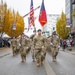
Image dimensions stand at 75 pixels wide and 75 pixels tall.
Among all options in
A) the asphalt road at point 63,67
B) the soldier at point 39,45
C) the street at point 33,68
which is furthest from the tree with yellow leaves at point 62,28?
the soldier at point 39,45

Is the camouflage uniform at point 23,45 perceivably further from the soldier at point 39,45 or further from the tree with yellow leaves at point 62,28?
the tree with yellow leaves at point 62,28

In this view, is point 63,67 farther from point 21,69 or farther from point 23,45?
point 23,45

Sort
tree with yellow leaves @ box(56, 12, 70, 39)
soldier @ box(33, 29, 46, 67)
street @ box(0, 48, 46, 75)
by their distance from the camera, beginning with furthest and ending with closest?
tree with yellow leaves @ box(56, 12, 70, 39) → soldier @ box(33, 29, 46, 67) → street @ box(0, 48, 46, 75)

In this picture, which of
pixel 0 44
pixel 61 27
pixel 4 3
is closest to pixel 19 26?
pixel 61 27

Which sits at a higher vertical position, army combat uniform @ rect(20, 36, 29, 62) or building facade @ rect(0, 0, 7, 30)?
building facade @ rect(0, 0, 7, 30)

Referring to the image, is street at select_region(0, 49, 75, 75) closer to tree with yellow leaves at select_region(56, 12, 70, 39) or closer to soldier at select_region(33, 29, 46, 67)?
soldier at select_region(33, 29, 46, 67)

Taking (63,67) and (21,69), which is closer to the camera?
(21,69)

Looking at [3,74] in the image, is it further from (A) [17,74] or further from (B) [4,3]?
(B) [4,3]

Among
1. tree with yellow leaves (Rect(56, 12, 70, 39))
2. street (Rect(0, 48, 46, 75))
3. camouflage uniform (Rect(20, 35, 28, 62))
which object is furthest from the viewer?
tree with yellow leaves (Rect(56, 12, 70, 39))

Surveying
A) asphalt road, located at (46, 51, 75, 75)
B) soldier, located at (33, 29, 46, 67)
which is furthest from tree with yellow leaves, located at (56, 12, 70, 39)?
soldier, located at (33, 29, 46, 67)

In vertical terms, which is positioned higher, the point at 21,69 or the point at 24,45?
the point at 24,45

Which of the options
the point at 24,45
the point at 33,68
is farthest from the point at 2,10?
the point at 33,68

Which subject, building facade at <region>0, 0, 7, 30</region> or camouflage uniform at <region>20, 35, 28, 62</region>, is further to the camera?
building facade at <region>0, 0, 7, 30</region>

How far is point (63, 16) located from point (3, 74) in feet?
288
